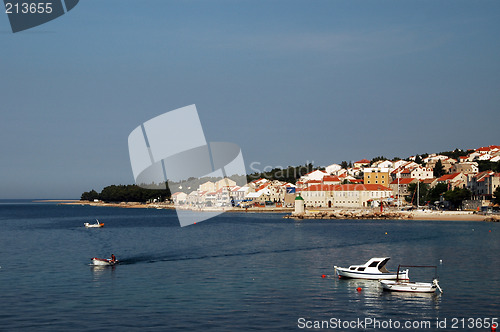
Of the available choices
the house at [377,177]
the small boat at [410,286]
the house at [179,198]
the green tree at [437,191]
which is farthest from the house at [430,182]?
the small boat at [410,286]

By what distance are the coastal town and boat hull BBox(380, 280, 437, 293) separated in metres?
79.2

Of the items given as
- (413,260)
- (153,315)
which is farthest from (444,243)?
(153,315)

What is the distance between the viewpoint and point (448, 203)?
114000 millimetres

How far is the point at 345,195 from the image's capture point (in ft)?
437

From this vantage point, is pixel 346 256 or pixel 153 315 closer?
pixel 153 315

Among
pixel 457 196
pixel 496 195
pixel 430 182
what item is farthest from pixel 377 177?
pixel 496 195

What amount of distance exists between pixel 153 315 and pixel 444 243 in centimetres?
3580

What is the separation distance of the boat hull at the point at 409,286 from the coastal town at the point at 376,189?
79.2m

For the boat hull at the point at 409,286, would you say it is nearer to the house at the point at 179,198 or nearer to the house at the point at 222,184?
the house at the point at 222,184

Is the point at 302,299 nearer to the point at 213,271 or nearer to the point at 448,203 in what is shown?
the point at 213,271

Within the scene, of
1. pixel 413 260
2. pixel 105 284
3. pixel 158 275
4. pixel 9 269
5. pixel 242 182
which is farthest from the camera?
pixel 242 182

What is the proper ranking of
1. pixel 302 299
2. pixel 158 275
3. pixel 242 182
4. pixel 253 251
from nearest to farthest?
1. pixel 302 299
2. pixel 158 275
3. pixel 253 251
4. pixel 242 182

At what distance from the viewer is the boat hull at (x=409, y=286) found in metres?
26.1

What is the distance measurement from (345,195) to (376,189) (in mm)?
7223
